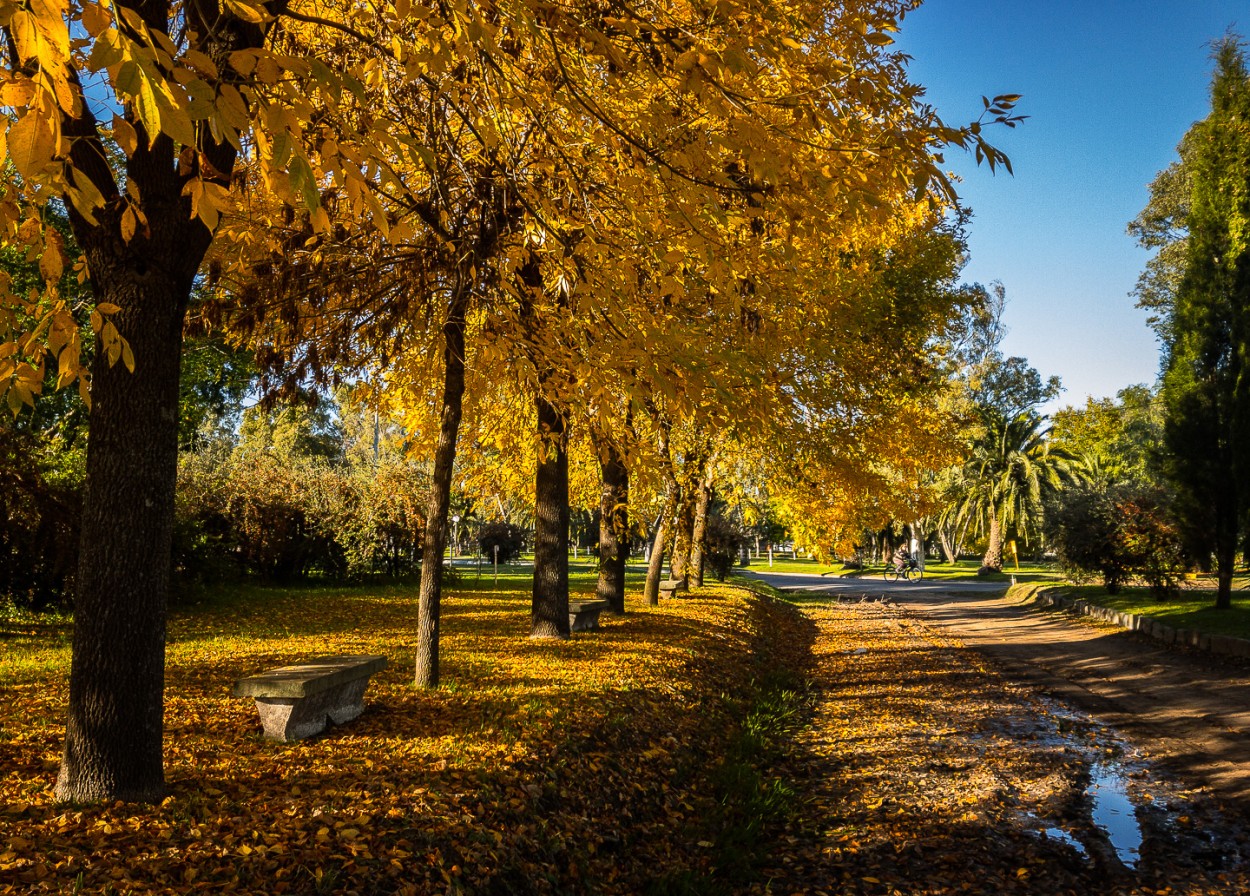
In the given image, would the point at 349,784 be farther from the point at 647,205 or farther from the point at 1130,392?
the point at 1130,392

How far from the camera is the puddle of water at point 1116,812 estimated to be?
5785 millimetres

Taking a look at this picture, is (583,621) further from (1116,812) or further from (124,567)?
(124,567)

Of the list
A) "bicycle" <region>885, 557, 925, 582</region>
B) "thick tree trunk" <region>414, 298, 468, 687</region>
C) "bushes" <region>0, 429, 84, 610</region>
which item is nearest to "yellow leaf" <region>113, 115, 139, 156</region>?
"thick tree trunk" <region>414, 298, 468, 687</region>

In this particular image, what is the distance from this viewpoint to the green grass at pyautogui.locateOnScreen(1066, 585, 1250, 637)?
15.1 meters

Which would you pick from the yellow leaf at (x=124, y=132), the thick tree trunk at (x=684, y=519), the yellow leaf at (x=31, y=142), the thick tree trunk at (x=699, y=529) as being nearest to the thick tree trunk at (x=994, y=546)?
the thick tree trunk at (x=699, y=529)

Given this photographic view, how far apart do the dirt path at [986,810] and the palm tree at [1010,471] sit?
35.3 m

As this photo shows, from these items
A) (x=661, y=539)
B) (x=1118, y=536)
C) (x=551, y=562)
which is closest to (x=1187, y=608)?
(x=1118, y=536)

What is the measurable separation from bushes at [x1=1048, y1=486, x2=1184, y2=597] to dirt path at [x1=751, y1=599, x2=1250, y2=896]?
1257cm

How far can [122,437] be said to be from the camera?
4.37 metres

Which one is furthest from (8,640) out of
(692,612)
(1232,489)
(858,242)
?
(1232,489)

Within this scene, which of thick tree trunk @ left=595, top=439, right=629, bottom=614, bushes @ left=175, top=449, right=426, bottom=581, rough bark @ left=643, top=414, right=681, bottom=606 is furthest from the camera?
bushes @ left=175, top=449, right=426, bottom=581

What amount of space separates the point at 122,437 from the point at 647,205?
161 inches

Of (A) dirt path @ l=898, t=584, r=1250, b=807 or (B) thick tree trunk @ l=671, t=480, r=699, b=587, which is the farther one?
(B) thick tree trunk @ l=671, t=480, r=699, b=587

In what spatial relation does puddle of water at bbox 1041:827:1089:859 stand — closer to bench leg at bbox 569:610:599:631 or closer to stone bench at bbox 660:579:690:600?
bench leg at bbox 569:610:599:631
